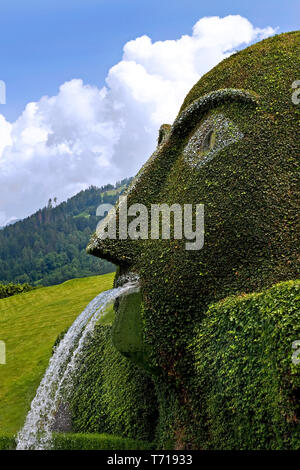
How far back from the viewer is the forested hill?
86.4m

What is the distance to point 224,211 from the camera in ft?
14.8

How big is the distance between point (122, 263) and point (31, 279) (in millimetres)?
86717

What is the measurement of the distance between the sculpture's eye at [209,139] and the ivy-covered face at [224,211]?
0.01 meters

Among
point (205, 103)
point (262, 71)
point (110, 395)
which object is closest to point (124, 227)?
point (205, 103)

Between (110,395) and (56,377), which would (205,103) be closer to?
(56,377)

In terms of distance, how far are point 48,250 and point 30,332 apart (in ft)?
297

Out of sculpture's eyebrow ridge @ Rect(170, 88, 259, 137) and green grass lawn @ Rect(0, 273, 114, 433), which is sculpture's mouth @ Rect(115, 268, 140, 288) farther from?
green grass lawn @ Rect(0, 273, 114, 433)

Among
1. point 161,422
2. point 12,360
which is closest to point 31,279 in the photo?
point 12,360

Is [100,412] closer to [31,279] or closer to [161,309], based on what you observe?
[161,309]

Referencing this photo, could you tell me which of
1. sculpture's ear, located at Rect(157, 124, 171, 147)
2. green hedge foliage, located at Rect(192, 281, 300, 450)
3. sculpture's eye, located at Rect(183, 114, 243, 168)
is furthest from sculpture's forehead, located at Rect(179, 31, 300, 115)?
green hedge foliage, located at Rect(192, 281, 300, 450)

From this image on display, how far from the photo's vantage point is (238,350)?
384cm

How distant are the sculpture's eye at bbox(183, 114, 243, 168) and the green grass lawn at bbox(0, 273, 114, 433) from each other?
553cm

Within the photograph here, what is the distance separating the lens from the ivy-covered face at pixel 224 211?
4.39 meters

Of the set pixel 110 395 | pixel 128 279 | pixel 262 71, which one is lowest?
pixel 110 395
